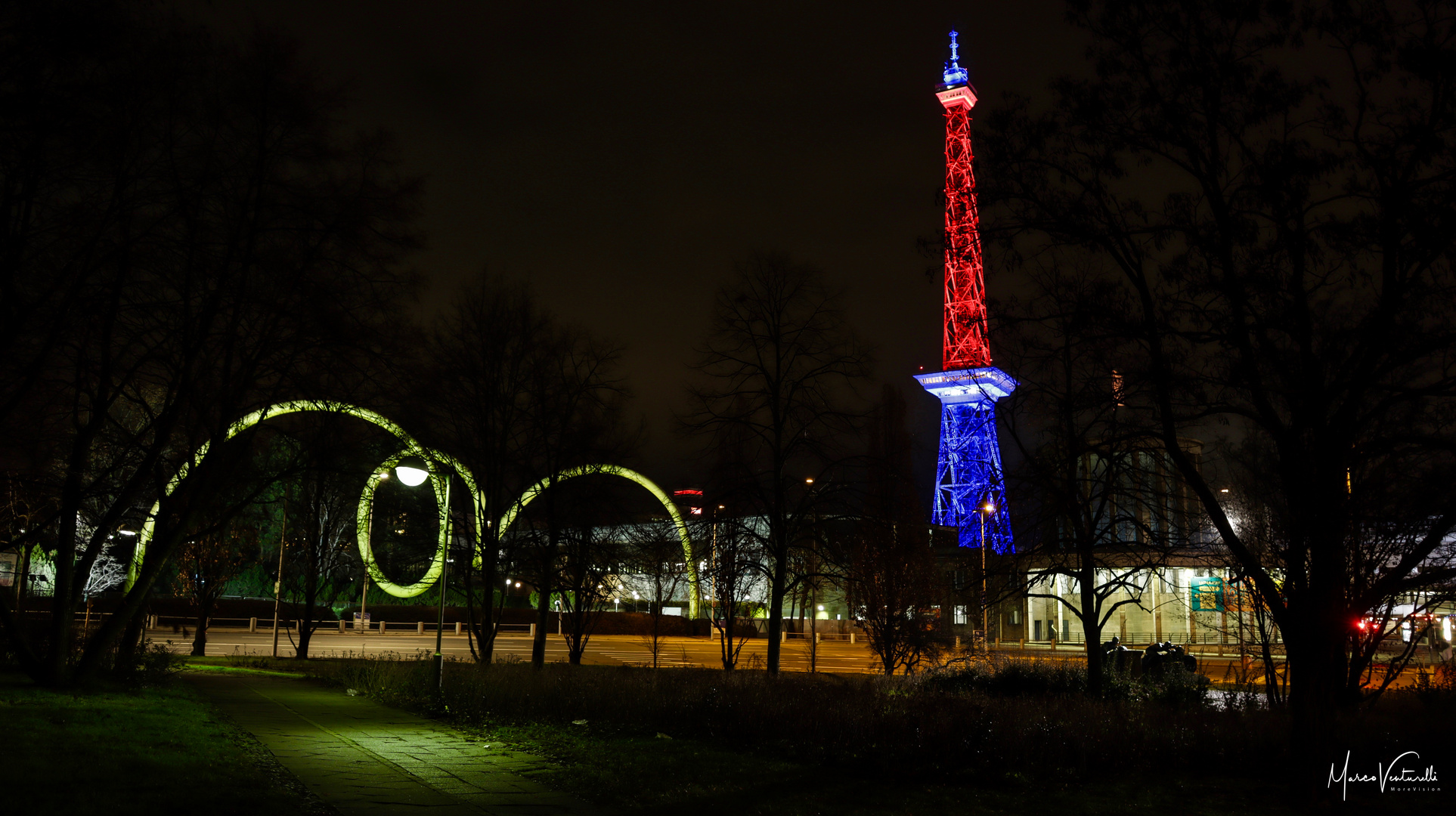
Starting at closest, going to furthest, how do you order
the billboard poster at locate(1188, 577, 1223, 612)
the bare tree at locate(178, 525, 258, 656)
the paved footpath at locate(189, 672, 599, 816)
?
the paved footpath at locate(189, 672, 599, 816) → the billboard poster at locate(1188, 577, 1223, 612) → the bare tree at locate(178, 525, 258, 656)

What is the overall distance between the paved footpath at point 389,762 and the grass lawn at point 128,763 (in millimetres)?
458

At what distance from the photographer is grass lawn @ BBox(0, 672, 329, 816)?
7.95m

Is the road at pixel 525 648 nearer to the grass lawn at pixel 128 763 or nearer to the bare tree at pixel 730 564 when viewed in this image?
the bare tree at pixel 730 564

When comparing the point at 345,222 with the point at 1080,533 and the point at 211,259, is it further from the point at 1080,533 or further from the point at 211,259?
the point at 1080,533

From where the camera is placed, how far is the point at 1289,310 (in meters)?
11.0

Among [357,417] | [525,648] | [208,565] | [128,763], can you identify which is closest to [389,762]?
[128,763]

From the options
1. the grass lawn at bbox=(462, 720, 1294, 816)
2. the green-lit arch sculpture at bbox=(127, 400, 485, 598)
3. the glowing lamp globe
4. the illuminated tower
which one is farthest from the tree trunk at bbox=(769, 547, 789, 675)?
the illuminated tower

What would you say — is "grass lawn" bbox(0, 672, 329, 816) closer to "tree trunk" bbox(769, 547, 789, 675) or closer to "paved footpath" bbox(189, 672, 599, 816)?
"paved footpath" bbox(189, 672, 599, 816)

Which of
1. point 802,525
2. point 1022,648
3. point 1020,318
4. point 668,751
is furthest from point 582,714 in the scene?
point 1022,648

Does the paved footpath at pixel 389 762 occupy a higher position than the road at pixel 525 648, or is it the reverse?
the paved footpath at pixel 389 762

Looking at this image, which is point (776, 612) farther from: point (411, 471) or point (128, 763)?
point (128, 763)

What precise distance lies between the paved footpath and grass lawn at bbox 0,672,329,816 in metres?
0.46

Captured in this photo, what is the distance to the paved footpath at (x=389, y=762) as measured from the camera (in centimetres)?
898

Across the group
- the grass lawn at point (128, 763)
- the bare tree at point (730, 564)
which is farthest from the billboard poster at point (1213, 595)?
the grass lawn at point (128, 763)
